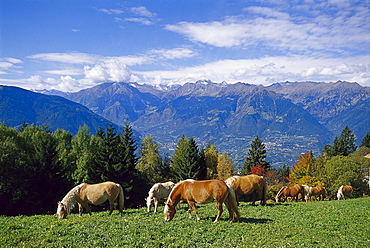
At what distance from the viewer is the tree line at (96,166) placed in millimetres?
30656

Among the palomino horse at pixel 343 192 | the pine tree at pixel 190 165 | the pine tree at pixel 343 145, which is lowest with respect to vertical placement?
the palomino horse at pixel 343 192

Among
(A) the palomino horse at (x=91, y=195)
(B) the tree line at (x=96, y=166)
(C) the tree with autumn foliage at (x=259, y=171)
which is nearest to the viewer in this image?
(A) the palomino horse at (x=91, y=195)

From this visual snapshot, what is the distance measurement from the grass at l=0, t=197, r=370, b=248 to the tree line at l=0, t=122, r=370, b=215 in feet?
66.0

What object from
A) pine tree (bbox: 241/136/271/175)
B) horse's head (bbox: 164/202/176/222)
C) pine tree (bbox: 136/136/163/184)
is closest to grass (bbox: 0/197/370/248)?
horse's head (bbox: 164/202/176/222)

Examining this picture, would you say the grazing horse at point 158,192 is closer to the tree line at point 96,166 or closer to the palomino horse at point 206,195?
the palomino horse at point 206,195

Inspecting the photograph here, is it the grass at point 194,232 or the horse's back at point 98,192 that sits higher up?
the horse's back at point 98,192

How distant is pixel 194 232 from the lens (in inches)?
432

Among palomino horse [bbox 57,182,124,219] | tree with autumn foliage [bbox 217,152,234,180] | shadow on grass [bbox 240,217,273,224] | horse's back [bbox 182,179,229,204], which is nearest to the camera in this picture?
horse's back [bbox 182,179,229,204]

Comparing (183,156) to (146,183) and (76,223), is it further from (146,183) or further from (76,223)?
(76,223)

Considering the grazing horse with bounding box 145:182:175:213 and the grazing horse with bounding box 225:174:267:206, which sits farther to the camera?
the grazing horse with bounding box 145:182:175:213

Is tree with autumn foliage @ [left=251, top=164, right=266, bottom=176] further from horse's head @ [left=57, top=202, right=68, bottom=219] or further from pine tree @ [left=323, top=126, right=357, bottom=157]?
horse's head @ [left=57, top=202, right=68, bottom=219]

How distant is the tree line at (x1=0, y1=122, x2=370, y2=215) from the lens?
30656mm

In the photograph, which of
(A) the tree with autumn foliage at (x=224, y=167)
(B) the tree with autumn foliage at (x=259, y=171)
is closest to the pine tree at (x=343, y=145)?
(B) the tree with autumn foliage at (x=259, y=171)

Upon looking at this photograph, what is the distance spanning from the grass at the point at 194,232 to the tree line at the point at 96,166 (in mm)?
20129
